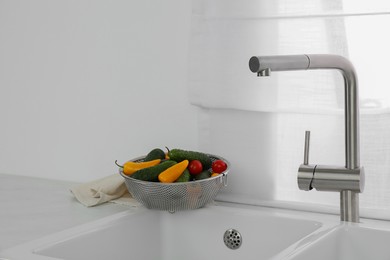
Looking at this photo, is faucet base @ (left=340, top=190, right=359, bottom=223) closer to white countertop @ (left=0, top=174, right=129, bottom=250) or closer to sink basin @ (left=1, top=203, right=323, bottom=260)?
sink basin @ (left=1, top=203, right=323, bottom=260)

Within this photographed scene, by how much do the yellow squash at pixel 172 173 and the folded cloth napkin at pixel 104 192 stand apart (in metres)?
0.20

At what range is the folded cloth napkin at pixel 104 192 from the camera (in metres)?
1.86

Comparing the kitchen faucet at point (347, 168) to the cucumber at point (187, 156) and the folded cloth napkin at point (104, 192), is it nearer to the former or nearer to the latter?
the cucumber at point (187, 156)

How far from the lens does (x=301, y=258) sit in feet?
4.61

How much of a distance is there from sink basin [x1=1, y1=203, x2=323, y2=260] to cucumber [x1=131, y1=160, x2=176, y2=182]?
0.34 feet

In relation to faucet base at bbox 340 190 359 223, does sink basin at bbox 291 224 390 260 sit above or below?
below

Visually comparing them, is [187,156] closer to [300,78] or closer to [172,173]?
[172,173]

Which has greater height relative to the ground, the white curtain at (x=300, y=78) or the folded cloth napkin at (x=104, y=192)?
the white curtain at (x=300, y=78)

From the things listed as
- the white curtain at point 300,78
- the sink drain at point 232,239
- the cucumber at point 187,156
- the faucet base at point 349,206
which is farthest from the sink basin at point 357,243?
the cucumber at point 187,156

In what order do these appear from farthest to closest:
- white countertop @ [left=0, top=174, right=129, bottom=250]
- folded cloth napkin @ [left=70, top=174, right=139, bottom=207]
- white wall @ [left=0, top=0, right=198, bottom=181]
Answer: white wall @ [left=0, top=0, right=198, bottom=181], folded cloth napkin @ [left=70, top=174, right=139, bottom=207], white countertop @ [left=0, top=174, right=129, bottom=250]

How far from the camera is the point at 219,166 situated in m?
1.74

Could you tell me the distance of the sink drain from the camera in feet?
5.70

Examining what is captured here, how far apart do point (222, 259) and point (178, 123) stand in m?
0.40

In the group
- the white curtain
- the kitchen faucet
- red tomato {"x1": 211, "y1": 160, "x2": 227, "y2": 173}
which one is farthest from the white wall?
the kitchen faucet
